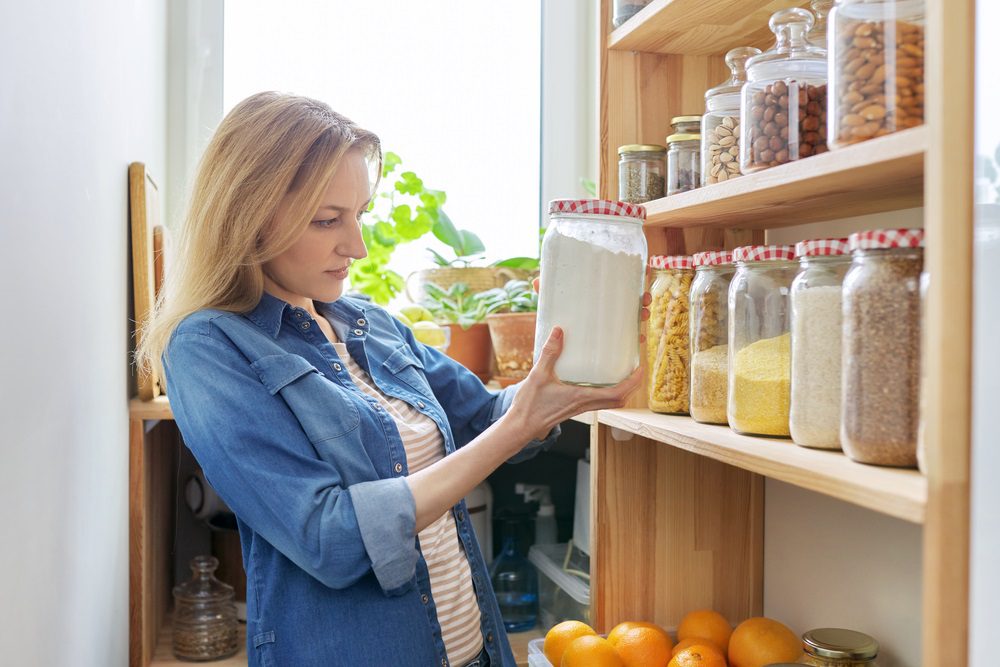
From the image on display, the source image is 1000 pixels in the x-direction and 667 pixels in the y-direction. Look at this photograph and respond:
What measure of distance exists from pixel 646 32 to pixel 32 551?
90cm

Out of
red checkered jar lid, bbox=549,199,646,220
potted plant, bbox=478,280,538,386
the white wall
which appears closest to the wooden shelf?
red checkered jar lid, bbox=549,199,646,220

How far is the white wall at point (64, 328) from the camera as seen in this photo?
2.64ft

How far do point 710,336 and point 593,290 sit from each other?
170 mm

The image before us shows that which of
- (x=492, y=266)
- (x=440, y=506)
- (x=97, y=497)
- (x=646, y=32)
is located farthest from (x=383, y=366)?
(x=492, y=266)

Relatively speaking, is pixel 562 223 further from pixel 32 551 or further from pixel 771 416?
pixel 32 551

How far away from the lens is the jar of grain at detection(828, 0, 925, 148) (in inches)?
25.6

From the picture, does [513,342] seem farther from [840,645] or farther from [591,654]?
[840,645]

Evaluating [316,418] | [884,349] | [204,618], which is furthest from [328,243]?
[204,618]

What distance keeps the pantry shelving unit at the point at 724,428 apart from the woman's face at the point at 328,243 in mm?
326

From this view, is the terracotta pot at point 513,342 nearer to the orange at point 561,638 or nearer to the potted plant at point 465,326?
the potted plant at point 465,326

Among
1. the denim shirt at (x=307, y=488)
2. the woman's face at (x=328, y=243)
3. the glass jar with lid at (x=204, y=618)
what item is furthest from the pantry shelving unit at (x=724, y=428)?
the glass jar with lid at (x=204, y=618)

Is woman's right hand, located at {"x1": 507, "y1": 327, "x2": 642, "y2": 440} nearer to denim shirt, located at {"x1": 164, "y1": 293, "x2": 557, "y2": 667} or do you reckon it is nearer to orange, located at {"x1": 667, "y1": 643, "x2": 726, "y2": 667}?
denim shirt, located at {"x1": 164, "y1": 293, "x2": 557, "y2": 667}

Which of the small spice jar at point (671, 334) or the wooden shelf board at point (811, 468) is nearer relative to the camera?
the wooden shelf board at point (811, 468)

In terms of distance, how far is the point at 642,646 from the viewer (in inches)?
42.6
